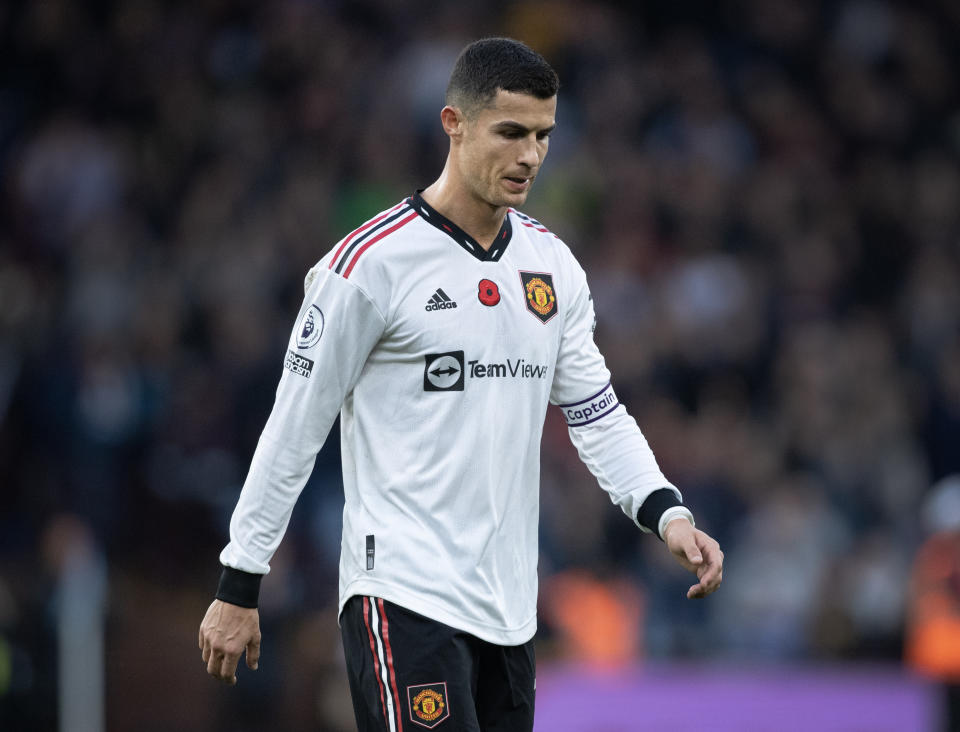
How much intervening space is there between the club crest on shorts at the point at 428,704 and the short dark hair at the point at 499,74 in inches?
57.8

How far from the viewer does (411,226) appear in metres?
3.86

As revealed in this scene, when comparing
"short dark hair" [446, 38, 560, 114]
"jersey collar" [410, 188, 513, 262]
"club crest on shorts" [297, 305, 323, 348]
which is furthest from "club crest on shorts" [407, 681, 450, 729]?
"short dark hair" [446, 38, 560, 114]

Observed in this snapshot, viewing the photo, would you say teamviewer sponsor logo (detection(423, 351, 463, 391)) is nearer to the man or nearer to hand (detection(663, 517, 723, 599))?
the man

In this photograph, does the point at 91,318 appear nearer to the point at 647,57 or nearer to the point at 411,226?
the point at 647,57

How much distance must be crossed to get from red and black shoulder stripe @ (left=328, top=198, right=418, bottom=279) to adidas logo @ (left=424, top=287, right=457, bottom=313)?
20 centimetres

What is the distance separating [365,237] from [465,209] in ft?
0.94

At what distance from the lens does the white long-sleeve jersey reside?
12.2ft

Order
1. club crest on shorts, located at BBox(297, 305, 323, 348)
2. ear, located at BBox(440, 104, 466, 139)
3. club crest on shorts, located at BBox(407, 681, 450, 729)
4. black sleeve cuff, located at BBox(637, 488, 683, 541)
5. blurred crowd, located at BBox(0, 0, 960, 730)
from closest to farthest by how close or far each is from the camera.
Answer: club crest on shorts, located at BBox(407, 681, 450, 729), club crest on shorts, located at BBox(297, 305, 323, 348), ear, located at BBox(440, 104, 466, 139), black sleeve cuff, located at BBox(637, 488, 683, 541), blurred crowd, located at BBox(0, 0, 960, 730)

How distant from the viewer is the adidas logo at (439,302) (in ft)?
12.4

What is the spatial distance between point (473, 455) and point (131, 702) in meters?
4.94

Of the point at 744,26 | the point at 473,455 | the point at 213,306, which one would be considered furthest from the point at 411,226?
the point at 744,26

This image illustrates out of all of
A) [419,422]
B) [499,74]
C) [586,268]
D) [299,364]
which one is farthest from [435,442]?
[586,268]

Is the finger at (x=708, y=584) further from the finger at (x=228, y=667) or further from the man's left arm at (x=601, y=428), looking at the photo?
the finger at (x=228, y=667)

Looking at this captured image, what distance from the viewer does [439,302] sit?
12.4 feet
